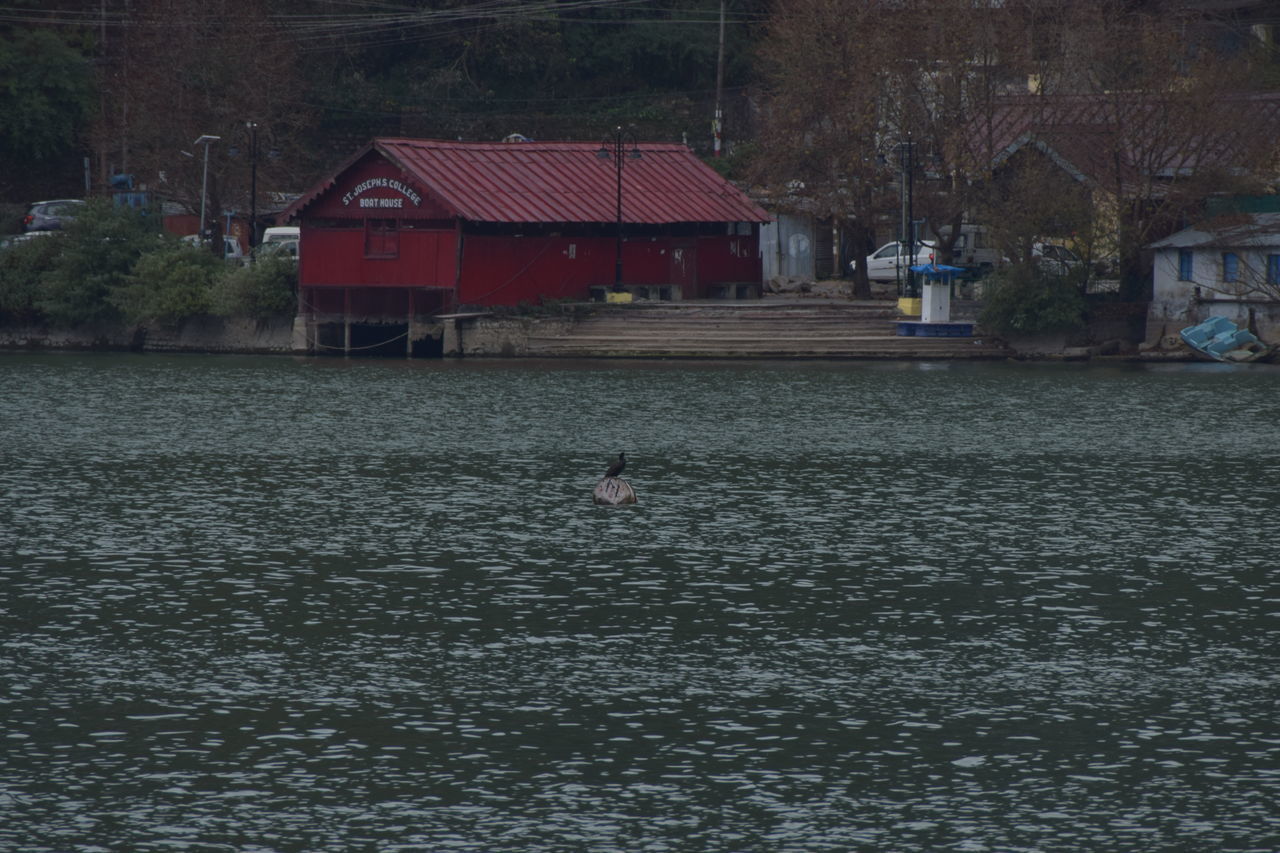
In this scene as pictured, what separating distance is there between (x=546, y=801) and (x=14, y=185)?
78.0 meters

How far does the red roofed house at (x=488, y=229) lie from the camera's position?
2603 inches

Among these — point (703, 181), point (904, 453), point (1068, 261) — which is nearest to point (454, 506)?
point (904, 453)

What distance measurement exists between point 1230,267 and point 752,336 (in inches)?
613

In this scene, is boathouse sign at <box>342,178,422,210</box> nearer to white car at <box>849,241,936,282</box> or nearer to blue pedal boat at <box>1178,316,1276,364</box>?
white car at <box>849,241,936,282</box>

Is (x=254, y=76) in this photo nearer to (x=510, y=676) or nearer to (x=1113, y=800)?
(x=510, y=676)

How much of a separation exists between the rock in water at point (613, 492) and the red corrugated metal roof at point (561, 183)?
35519 mm

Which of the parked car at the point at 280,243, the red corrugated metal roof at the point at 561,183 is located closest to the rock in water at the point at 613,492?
the red corrugated metal roof at the point at 561,183

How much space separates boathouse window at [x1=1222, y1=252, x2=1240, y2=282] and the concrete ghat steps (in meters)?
7.45

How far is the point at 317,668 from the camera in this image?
61.6ft

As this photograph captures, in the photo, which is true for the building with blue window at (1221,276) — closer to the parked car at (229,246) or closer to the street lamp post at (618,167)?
the street lamp post at (618,167)

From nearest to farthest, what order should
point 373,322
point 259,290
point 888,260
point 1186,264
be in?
point 1186,264 → point 259,290 → point 373,322 → point 888,260

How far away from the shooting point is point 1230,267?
6241 centimetres

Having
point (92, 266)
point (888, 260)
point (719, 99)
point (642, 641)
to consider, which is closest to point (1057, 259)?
point (888, 260)

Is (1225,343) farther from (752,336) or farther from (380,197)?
(380,197)
